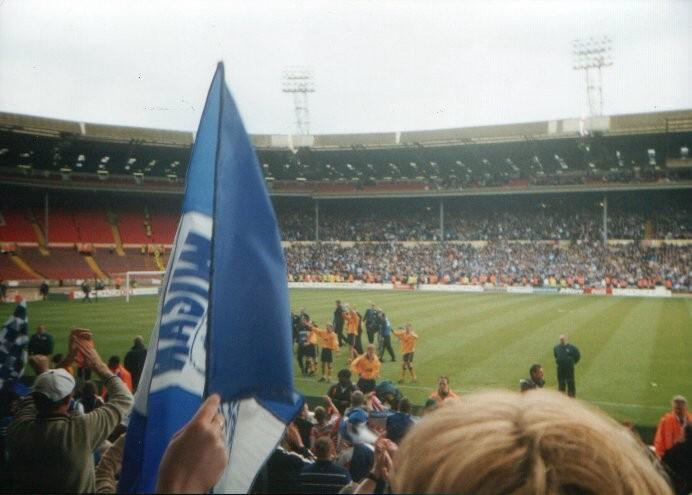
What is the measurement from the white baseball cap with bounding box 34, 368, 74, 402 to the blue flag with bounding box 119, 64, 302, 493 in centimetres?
92

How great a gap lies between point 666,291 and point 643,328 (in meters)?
16.4

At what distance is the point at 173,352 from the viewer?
249 centimetres

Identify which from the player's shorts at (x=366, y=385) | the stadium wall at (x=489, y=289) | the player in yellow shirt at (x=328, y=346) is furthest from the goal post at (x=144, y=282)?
the player's shorts at (x=366, y=385)

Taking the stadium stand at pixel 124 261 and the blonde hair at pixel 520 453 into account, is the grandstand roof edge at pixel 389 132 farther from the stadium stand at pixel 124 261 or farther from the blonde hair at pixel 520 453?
the blonde hair at pixel 520 453

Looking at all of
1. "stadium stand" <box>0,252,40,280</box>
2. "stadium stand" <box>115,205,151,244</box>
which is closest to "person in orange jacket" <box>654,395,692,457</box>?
"stadium stand" <box>0,252,40,280</box>

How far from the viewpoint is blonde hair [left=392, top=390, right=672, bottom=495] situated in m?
0.84

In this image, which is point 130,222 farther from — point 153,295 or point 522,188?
point 522,188

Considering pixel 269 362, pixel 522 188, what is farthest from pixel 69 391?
pixel 522 188

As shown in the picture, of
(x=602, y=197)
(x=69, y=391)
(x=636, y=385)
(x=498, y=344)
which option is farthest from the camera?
(x=602, y=197)

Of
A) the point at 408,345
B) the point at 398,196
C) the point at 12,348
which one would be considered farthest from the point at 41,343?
the point at 398,196

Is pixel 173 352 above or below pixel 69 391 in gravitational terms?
above

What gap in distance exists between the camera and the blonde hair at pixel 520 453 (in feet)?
2.77

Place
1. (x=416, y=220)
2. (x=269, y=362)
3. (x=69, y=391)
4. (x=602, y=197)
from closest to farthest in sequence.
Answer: (x=269, y=362)
(x=69, y=391)
(x=602, y=197)
(x=416, y=220)

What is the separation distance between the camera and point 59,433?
120 inches
